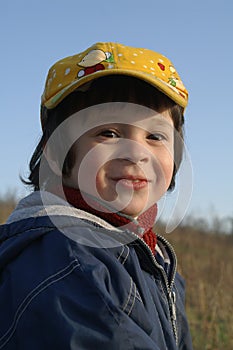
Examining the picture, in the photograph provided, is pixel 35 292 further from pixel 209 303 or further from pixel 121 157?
pixel 209 303

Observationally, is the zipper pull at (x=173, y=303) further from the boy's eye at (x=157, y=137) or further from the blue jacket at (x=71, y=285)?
the boy's eye at (x=157, y=137)

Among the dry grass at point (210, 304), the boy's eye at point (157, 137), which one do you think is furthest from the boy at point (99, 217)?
the dry grass at point (210, 304)

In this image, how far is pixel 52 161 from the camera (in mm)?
2430

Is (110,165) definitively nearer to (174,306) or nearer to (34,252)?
(34,252)

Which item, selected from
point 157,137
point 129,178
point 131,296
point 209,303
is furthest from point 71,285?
point 209,303

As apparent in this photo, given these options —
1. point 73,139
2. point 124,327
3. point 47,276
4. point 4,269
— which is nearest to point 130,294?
point 124,327

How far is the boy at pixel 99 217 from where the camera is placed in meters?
1.68

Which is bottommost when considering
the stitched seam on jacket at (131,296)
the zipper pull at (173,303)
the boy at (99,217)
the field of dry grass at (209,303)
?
the field of dry grass at (209,303)

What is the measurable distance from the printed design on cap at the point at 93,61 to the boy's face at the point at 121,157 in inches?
5.9

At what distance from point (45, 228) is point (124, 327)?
40 centimetres

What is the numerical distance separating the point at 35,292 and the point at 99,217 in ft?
1.56

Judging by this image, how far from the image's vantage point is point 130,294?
1818 millimetres

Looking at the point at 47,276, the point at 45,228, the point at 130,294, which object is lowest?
the point at 130,294

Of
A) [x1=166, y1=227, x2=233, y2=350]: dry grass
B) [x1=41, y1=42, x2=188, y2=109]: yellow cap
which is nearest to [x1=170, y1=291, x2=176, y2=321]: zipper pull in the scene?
[x1=41, y1=42, x2=188, y2=109]: yellow cap
